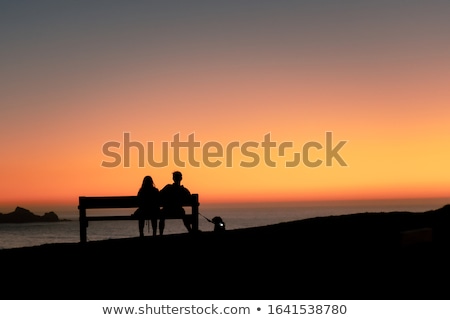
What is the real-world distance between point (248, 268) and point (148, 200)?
593cm

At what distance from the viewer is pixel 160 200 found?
15359 millimetres

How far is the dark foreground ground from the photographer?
8141mm

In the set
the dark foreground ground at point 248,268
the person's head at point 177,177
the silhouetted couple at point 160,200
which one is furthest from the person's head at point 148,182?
the dark foreground ground at point 248,268

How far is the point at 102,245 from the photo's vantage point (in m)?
14.0

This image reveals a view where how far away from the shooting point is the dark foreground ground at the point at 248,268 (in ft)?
26.7

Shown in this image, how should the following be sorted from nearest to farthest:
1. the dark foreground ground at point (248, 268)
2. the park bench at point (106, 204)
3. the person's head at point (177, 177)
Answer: the dark foreground ground at point (248, 268), the park bench at point (106, 204), the person's head at point (177, 177)

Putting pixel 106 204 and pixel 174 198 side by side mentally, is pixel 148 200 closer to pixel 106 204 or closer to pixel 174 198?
pixel 174 198

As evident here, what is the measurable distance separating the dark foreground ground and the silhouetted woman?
161cm

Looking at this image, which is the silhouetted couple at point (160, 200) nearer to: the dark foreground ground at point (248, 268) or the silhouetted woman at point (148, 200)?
the silhouetted woman at point (148, 200)

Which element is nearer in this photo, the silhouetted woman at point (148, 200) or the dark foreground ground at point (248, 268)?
the dark foreground ground at point (248, 268)

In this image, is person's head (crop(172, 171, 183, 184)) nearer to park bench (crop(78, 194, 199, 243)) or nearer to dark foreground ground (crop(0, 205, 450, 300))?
park bench (crop(78, 194, 199, 243))
